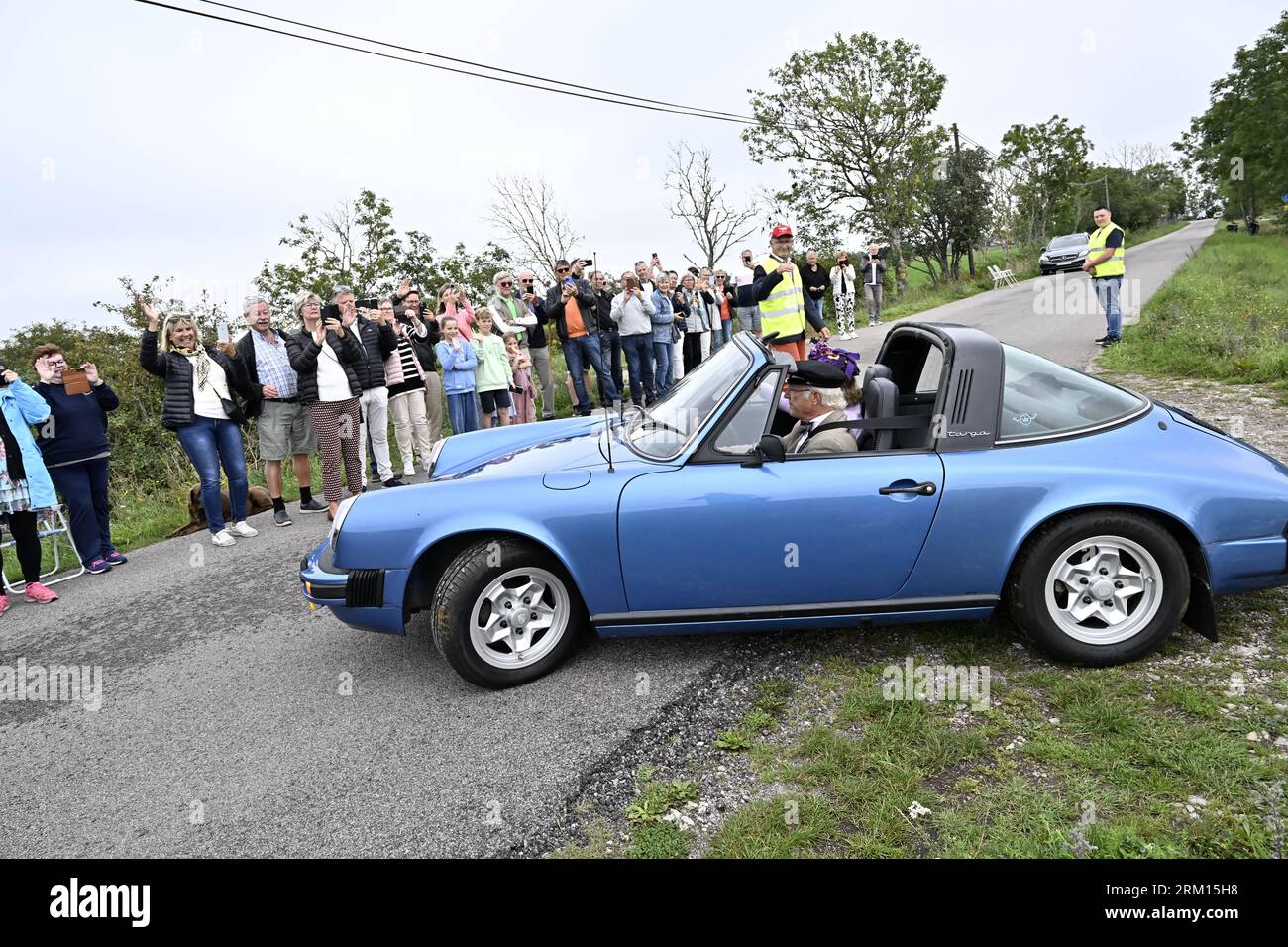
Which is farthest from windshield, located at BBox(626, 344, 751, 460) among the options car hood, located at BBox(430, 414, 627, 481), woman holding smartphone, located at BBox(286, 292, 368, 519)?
woman holding smartphone, located at BBox(286, 292, 368, 519)

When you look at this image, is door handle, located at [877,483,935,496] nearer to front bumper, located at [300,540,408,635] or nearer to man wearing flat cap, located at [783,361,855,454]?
man wearing flat cap, located at [783,361,855,454]

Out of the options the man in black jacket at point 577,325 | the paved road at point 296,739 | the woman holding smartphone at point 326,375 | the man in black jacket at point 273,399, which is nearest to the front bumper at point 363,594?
the paved road at point 296,739

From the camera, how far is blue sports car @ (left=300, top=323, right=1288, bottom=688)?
3131mm

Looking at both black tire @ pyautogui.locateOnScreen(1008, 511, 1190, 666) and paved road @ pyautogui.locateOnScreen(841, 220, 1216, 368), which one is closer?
black tire @ pyautogui.locateOnScreen(1008, 511, 1190, 666)

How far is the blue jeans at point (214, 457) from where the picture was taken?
6.31 m

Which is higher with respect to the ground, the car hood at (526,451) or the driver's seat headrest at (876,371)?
the driver's seat headrest at (876,371)

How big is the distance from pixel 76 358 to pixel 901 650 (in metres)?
27.2

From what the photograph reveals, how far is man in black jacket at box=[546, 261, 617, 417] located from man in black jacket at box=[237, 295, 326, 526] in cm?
355

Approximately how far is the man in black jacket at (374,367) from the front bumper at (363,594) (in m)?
3.75

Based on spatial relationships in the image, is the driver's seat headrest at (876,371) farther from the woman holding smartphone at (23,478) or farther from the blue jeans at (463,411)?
the woman holding smartphone at (23,478)

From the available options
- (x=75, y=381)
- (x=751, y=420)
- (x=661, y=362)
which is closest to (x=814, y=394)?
(x=751, y=420)

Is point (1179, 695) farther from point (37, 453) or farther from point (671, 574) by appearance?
point (37, 453)

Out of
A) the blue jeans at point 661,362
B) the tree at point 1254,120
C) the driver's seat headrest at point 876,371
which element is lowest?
the driver's seat headrest at point 876,371

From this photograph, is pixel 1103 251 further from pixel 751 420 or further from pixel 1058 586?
pixel 751 420
